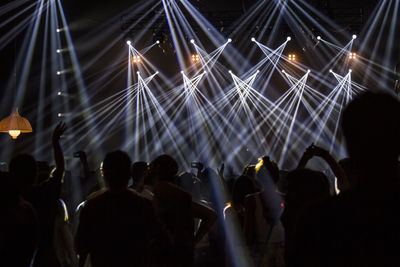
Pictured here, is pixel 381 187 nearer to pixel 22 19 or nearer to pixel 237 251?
pixel 237 251

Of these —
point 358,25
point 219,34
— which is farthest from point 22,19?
point 358,25

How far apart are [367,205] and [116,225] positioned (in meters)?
1.65

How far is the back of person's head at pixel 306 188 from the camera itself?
6.78 feet

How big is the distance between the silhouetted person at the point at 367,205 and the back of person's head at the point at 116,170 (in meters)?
1.56

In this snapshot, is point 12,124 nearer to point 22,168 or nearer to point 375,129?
point 22,168

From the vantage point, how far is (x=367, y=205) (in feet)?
3.40

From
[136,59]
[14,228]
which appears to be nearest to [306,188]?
[14,228]

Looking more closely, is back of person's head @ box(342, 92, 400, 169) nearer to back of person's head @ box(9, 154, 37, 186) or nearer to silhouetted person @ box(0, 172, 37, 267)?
silhouetted person @ box(0, 172, 37, 267)

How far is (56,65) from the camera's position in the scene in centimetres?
1166

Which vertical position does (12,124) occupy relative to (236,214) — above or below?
above

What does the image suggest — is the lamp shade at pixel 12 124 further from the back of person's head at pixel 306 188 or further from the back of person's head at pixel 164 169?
the back of person's head at pixel 306 188

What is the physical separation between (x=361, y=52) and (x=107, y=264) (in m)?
14.5

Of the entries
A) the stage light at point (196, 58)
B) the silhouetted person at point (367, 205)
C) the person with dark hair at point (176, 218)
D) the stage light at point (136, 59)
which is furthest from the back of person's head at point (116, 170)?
the stage light at point (196, 58)

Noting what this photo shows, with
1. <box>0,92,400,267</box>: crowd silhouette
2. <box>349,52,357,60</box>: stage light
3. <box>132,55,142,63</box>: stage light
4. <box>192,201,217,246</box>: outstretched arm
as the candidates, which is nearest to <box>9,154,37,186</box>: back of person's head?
<box>0,92,400,267</box>: crowd silhouette
